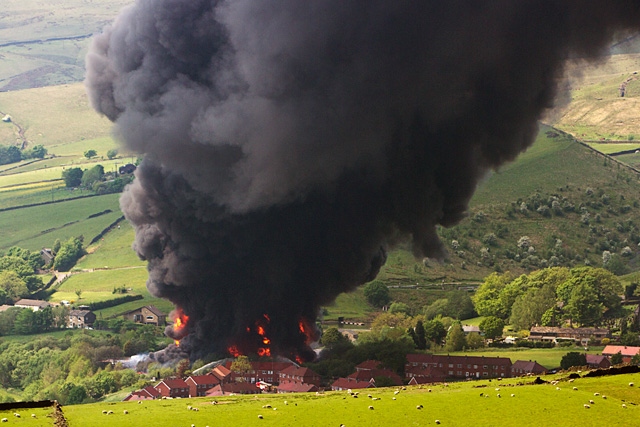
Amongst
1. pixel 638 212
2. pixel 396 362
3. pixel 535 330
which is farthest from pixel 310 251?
pixel 638 212

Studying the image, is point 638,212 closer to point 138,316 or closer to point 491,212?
point 491,212

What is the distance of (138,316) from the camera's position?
474ft

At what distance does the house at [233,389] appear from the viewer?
79.9 meters

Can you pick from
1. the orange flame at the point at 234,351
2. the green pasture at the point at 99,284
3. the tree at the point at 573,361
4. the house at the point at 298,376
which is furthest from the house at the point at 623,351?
the green pasture at the point at 99,284

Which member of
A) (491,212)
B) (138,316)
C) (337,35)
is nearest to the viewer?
(337,35)

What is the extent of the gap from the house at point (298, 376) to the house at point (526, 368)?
15229 millimetres

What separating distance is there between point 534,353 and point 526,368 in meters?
15.0

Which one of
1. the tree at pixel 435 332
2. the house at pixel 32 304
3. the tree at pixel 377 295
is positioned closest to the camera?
the tree at pixel 435 332

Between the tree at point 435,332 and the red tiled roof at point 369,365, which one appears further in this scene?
the tree at point 435,332

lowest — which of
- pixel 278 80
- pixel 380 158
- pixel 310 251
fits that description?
pixel 310 251

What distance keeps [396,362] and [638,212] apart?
115 metres

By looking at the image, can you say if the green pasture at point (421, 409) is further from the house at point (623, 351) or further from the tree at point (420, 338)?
the tree at point (420, 338)

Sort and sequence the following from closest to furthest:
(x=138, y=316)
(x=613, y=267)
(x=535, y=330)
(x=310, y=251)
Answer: (x=310, y=251) < (x=535, y=330) < (x=138, y=316) < (x=613, y=267)

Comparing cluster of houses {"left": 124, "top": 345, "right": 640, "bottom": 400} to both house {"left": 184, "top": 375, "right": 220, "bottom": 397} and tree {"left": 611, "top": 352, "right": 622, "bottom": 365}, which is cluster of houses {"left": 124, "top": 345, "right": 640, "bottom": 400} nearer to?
house {"left": 184, "top": 375, "right": 220, "bottom": 397}
